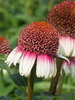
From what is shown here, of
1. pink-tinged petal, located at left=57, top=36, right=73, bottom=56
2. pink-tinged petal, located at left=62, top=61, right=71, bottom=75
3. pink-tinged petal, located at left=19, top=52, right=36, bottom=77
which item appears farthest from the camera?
pink-tinged petal, located at left=62, top=61, right=71, bottom=75

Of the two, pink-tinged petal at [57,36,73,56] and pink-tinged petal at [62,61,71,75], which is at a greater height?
pink-tinged petal at [57,36,73,56]

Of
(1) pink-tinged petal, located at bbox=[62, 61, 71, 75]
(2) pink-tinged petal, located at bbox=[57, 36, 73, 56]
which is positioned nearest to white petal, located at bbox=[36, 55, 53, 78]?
(2) pink-tinged petal, located at bbox=[57, 36, 73, 56]

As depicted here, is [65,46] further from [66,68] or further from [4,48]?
[4,48]

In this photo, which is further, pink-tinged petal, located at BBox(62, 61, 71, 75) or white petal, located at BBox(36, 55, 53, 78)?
pink-tinged petal, located at BBox(62, 61, 71, 75)

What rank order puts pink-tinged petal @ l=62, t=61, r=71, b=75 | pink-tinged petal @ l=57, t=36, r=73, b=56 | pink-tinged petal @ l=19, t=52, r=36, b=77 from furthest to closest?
pink-tinged petal @ l=62, t=61, r=71, b=75, pink-tinged petal @ l=57, t=36, r=73, b=56, pink-tinged petal @ l=19, t=52, r=36, b=77

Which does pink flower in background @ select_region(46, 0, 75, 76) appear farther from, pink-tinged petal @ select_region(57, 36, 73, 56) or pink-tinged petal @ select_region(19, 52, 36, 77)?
pink-tinged petal @ select_region(19, 52, 36, 77)

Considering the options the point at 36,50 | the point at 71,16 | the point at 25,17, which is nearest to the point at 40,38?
the point at 36,50

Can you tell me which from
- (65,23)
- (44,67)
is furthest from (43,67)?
(65,23)

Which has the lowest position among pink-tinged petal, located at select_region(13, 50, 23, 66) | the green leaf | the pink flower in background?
the green leaf
